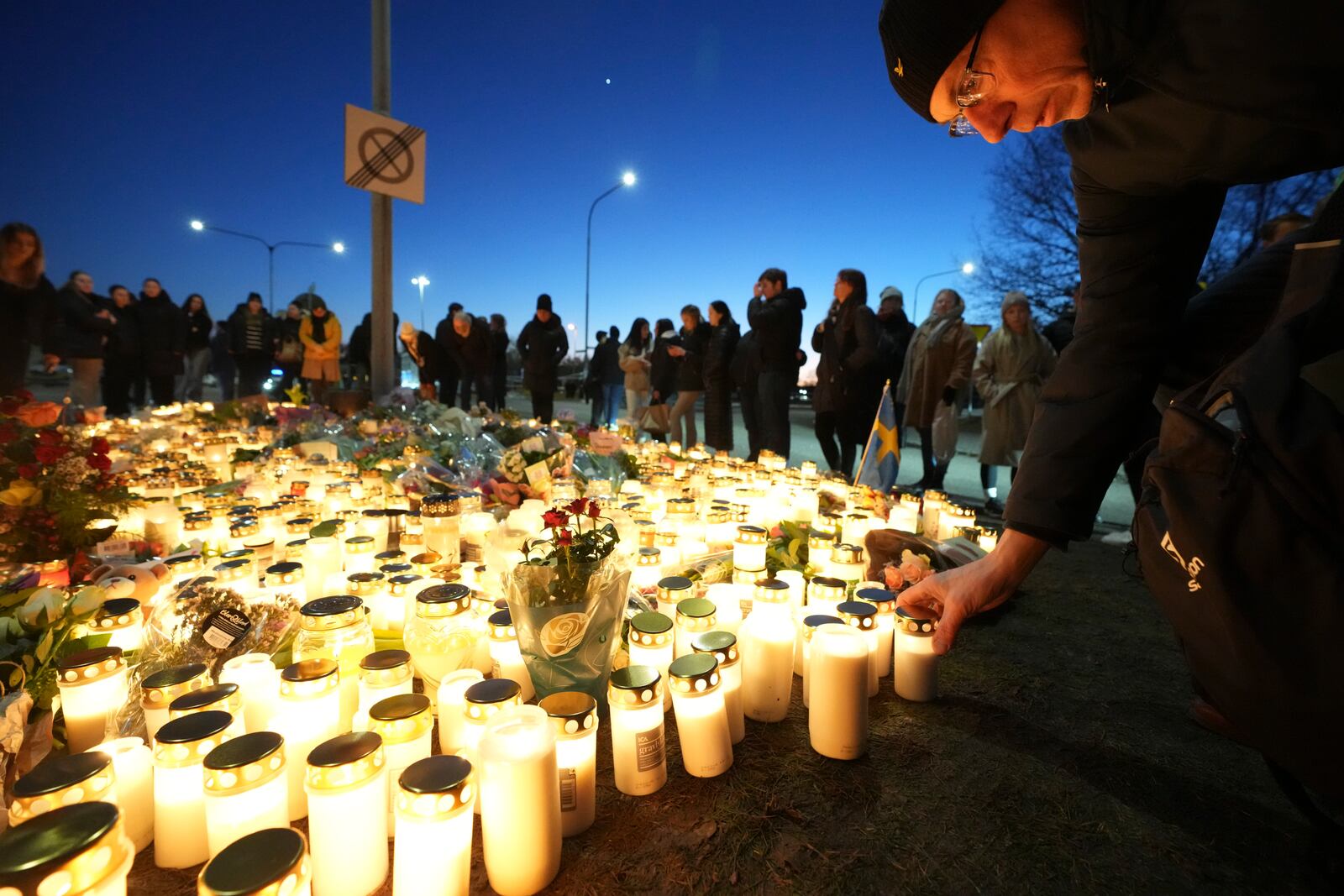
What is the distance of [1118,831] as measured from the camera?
1.32 m

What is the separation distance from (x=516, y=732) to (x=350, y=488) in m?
2.37

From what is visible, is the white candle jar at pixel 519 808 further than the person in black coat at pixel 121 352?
No

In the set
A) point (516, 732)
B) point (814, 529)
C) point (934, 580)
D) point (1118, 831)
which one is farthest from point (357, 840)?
point (814, 529)

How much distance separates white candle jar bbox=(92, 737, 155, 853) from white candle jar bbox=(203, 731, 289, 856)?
24 centimetres

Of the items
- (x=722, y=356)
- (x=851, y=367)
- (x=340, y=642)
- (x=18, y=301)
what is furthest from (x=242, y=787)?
(x=722, y=356)

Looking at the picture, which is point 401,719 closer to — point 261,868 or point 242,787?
point 242,787

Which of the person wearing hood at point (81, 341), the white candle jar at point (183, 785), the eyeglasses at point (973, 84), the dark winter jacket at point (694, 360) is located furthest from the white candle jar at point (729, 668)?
the person wearing hood at point (81, 341)

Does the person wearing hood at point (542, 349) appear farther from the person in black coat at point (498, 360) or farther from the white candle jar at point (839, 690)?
the white candle jar at point (839, 690)

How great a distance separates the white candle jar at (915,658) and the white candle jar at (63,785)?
1716 mm

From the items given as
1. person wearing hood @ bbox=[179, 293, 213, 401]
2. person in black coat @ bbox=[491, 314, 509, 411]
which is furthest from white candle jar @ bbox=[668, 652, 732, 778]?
person wearing hood @ bbox=[179, 293, 213, 401]

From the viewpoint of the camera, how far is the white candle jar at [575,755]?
1214 mm

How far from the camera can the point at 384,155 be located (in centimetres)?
705

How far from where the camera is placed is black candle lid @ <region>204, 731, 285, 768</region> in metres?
1.00

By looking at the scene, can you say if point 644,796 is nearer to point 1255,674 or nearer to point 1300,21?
point 1255,674
